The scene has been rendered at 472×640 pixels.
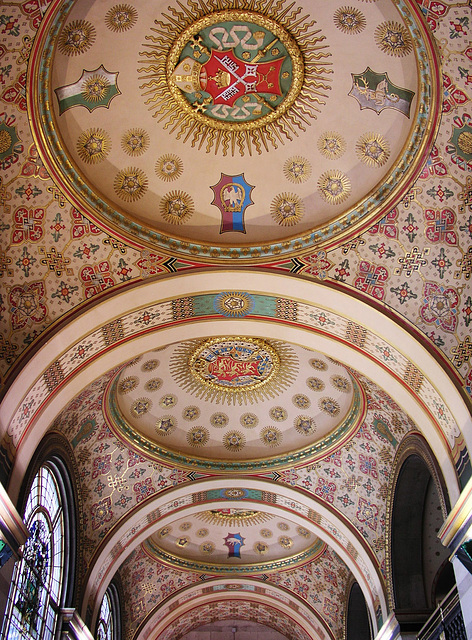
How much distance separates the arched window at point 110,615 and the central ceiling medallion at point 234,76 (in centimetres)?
1226

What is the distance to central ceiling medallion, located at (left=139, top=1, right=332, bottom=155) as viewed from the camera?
838cm

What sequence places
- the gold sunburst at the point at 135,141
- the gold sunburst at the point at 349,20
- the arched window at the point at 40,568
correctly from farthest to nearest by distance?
the arched window at the point at 40,568 < the gold sunburst at the point at 135,141 < the gold sunburst at the point at 349,20

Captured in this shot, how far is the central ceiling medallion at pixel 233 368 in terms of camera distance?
12.6 metres

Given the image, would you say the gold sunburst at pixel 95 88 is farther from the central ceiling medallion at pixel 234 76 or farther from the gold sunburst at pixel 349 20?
the gold sunburst at pixel 349 20

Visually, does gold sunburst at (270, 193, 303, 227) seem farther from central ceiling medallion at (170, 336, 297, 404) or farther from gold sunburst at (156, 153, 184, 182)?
central ceiling medallion at (170, 336, 297, 404)

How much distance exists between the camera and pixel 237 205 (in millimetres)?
9938

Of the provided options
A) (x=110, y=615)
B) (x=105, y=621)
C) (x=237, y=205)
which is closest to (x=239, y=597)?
(x=110, y=615)

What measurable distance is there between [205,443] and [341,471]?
3.22 metres

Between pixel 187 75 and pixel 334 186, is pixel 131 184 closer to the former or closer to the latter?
pixel 187 75

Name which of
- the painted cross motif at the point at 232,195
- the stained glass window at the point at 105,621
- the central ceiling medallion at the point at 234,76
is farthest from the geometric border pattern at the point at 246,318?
the stained glass window at the point at 105,621

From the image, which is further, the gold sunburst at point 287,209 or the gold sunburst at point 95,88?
the gold sunburst at point 287,209

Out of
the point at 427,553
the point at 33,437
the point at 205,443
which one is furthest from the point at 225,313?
the point at 427,553

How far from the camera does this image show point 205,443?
14.7 meters

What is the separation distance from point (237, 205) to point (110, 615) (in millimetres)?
12273
